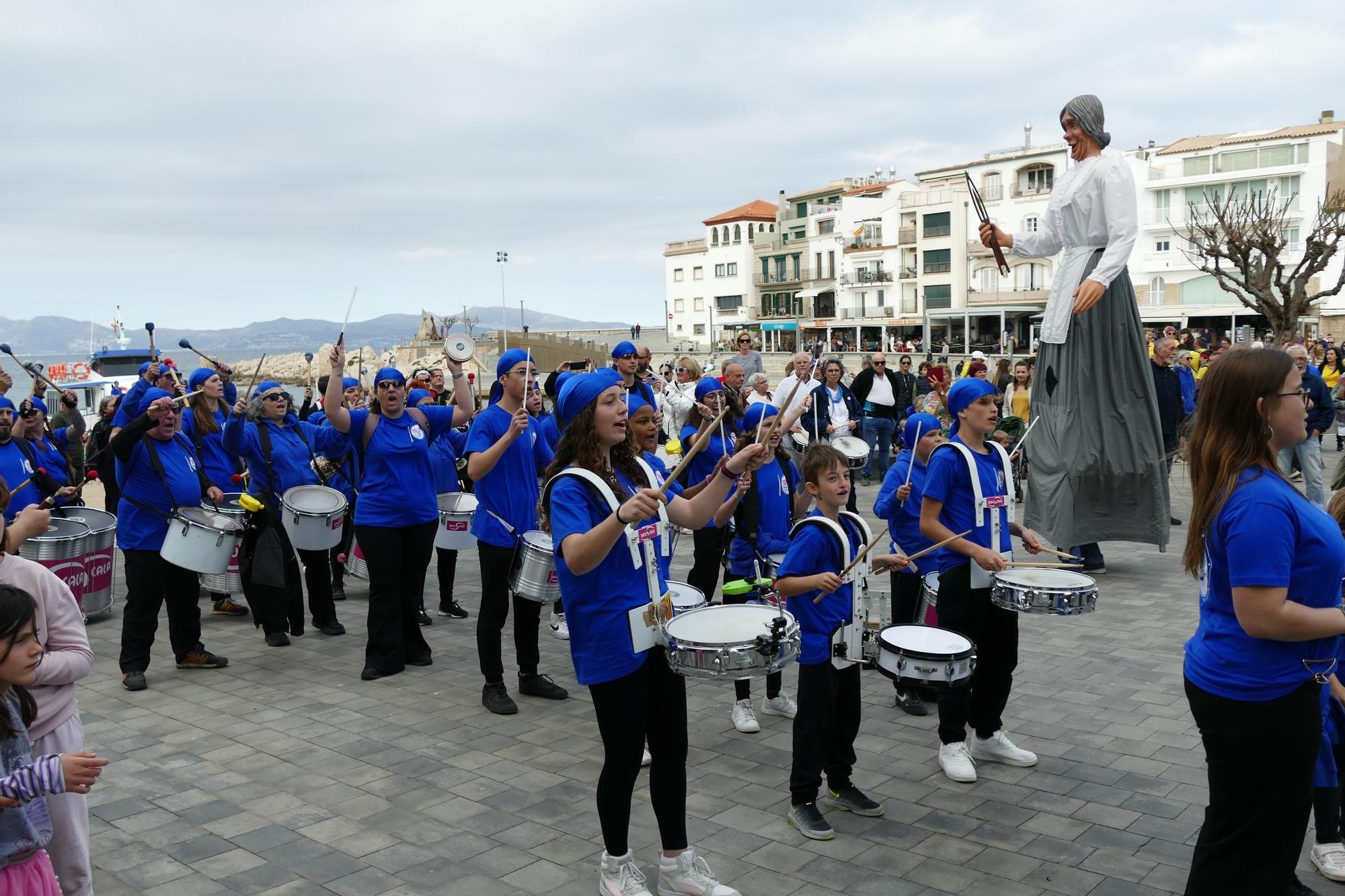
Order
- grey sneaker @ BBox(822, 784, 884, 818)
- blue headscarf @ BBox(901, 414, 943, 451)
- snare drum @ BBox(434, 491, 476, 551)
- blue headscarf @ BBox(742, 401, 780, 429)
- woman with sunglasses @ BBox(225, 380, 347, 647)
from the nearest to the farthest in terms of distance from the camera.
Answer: grey sneaker @ BBox(822, 784, 884, 818)
blue headscarf @ BBox(742, 401, 780, 429)
blue headscarf @ BBox(901, 414, 943, 451)
woman with sunglasses @ BBox(225, 380, 347, 647)
snare drum @ BBox(434, 491, 476, 551)

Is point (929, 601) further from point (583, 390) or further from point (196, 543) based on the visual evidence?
point (196, 543)

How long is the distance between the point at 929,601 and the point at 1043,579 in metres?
0.73

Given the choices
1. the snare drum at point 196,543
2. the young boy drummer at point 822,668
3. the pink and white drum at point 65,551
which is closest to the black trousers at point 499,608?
the snare drum at point 196,543

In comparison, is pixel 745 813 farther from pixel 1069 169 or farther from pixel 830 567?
pixel 1069 169

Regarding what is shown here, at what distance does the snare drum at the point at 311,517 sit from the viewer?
838cm

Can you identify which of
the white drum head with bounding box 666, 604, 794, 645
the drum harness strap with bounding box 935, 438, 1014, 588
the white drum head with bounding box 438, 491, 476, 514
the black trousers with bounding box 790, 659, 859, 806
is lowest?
the black trousers with bounding box 790, 659, 859, 806

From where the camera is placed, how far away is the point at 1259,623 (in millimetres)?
3018

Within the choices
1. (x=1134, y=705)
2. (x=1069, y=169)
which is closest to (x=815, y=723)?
(x=1134, y=705)

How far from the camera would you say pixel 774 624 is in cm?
396

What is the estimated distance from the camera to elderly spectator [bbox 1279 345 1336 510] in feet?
37.6

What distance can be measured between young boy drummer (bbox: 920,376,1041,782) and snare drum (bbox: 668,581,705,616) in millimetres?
1173

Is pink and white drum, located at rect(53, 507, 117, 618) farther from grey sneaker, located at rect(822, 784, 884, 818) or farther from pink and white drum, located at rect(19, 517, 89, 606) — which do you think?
grey sneaker, located at rect(822, 784, 884, 818)

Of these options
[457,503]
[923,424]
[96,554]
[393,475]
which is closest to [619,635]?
[393,475]

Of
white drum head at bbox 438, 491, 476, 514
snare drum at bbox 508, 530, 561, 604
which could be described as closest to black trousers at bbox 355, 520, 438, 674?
white drum head at bbox 438, 491, 476, 514
